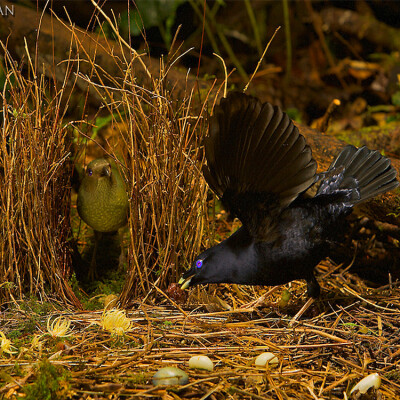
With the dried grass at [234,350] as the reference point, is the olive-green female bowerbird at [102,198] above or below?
above

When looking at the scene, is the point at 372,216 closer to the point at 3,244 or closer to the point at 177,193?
the point at 177,193

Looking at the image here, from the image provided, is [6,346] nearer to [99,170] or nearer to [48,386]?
[48,386]

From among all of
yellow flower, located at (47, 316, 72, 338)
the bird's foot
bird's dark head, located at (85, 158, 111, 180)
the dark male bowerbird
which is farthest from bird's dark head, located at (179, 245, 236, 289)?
bird's dark head, located at (85, 158, 111, 180)

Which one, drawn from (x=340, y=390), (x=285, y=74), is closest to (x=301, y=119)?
(x=285, y=74)

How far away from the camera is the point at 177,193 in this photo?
8.92 ft

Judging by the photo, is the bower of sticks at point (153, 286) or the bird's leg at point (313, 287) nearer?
the bower of sticks at point (153, 286)

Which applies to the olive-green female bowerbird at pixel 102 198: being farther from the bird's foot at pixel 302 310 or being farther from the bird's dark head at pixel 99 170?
the bird's foot at pixel 302 310

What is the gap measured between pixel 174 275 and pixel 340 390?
3.38 feet

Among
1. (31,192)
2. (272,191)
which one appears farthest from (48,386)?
(272,191)

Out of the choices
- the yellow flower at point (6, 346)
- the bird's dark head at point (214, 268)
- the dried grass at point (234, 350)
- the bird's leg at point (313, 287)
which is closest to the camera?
the dried grass at point (234, 350)

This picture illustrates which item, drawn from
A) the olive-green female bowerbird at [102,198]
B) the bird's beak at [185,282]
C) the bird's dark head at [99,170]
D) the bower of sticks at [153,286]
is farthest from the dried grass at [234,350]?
the bird's dark head at [99,170]

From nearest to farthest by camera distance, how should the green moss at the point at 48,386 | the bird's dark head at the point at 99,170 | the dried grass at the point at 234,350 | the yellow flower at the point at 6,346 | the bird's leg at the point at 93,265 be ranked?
the green moss at the point at 48,386, the dried grass at the point at 234,350, the yellow flower at the point at 6,346, the bird's dark head at the point at 99,170, the bird's leg at the point at 93,265

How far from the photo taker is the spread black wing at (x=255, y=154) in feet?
7.46

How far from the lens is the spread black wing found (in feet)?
7.46
